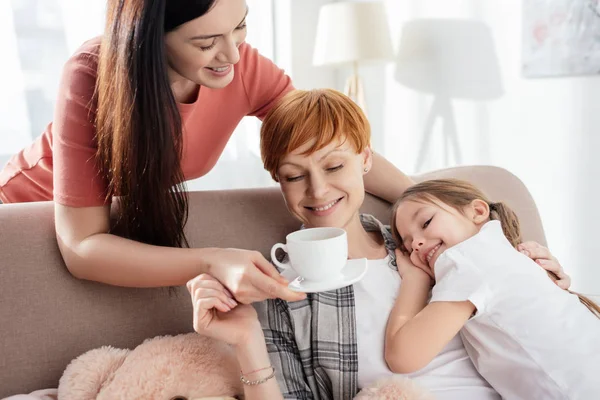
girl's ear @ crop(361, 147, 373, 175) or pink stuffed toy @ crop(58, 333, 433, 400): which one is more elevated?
girl's ear @ crop(361, 147, 373, 175)

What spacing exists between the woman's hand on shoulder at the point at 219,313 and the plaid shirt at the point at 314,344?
106 millimetres

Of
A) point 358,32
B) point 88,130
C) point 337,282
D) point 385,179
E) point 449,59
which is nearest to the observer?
point 337,282

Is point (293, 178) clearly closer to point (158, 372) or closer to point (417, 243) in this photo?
point (417, 243)

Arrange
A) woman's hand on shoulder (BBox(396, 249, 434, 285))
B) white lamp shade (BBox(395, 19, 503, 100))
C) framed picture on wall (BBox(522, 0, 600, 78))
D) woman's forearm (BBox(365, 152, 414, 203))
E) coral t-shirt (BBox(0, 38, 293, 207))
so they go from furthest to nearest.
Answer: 1. white lamp shade (BBox(395, 19, 503, 100))
2. framed picture on wall (BBox(522, 0, 600, 78))
3. woman's forearm (BBox(365, 152, 414, 203))
4. woman's hand on shoulder (BBox(396, 249, 434, 285))
5. coral t-shirt (BBox(0, 38, 293, 207))

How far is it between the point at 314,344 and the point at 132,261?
408 mm

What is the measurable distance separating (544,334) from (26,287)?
104 cm

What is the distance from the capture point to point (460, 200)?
137cm

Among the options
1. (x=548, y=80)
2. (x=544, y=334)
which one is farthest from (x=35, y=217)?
(x=548, y=80)

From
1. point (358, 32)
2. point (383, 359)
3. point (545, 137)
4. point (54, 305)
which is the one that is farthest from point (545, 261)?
point (358, 32)

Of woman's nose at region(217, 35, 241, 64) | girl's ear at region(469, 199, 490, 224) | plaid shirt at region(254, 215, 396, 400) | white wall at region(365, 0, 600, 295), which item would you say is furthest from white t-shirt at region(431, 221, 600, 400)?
white wall at region(365, 0, 600, 295)

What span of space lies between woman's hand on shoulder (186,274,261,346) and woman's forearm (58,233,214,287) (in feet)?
0.21

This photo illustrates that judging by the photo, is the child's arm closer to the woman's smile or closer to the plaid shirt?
the plaid shirt

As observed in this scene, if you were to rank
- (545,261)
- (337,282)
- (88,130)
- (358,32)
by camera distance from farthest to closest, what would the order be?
(358,32) < (545,261) < (88,130) < (337,282)

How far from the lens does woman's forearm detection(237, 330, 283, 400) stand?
1136 mm
